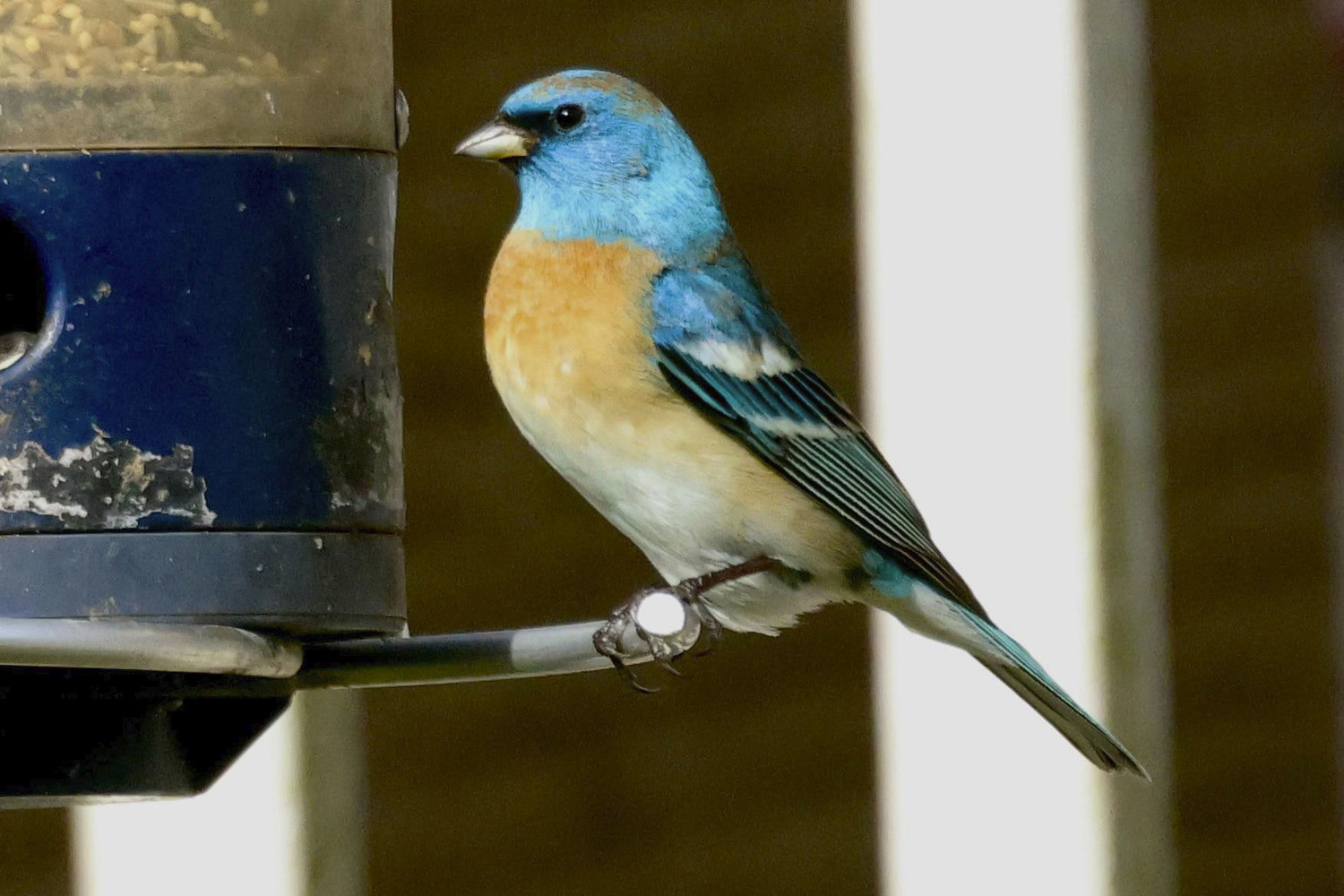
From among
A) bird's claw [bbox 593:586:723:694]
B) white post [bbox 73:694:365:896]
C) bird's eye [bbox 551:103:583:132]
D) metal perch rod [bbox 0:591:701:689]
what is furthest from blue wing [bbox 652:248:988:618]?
white post [bbox 73:694:365:896]

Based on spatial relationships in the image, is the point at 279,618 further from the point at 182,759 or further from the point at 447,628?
the point at 447,628

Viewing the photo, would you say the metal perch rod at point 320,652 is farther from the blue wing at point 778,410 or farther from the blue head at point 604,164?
the blue head at point 604,164

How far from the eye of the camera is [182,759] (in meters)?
2.92

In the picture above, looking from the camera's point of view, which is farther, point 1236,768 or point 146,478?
point 1236,768

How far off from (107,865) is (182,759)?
32.6 inches

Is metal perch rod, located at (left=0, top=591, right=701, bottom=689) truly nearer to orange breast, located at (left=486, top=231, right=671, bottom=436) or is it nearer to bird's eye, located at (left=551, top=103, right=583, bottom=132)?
orange breast, located at (left=486, top=231, right=671, bottom=436)

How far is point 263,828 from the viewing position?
139 inches

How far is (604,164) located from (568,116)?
3.6 inches

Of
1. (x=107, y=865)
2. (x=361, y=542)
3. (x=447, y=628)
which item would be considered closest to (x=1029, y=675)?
(x=361, y=542)

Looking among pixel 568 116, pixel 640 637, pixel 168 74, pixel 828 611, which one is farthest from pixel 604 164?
pixel 828 611

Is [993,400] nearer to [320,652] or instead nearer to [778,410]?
[778,410]

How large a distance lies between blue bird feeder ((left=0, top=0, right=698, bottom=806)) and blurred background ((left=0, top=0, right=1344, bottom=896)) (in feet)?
9.00

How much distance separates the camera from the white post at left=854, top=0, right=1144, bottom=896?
3.45 m

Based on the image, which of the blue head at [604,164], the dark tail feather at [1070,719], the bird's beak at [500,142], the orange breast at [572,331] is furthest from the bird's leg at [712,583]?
the bird's beak at [500,142]
